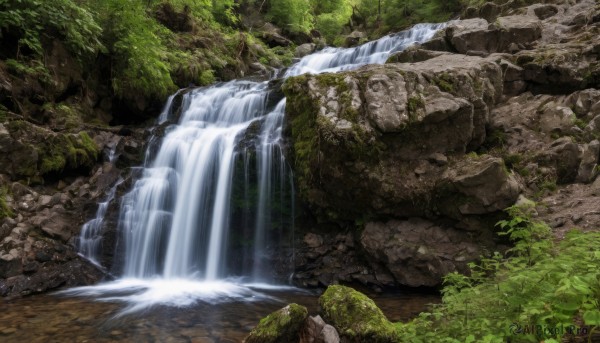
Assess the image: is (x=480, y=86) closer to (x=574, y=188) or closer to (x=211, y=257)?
(x=574, y=188)

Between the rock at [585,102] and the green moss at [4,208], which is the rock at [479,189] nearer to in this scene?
the rock at [585,102]

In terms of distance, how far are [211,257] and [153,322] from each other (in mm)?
2810

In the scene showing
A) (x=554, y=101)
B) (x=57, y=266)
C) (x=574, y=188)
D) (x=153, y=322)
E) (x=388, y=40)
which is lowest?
(x=153, y=322)

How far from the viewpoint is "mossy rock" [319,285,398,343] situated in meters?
3.78

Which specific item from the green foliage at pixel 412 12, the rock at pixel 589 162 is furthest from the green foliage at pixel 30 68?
the green foliage at pixel 412 12

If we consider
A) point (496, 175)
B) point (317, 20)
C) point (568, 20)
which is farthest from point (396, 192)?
point (317, 20)

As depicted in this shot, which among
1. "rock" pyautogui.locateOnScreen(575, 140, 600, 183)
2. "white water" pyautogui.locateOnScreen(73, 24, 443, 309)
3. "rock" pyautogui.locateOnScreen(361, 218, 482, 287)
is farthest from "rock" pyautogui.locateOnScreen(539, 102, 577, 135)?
"white water" pyautogui.locateOnScreen(73, 24, 443, 309)

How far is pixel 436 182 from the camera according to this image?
6863 millimetres

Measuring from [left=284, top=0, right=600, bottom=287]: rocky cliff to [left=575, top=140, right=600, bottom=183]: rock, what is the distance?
18mm

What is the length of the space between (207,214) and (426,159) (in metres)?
4.68

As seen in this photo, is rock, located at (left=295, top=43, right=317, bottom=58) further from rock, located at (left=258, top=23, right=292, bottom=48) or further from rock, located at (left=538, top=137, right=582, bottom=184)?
rock, located at (left=538, top=137, right=582, bottom=184)

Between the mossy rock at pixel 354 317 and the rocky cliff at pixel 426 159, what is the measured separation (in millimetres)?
2826

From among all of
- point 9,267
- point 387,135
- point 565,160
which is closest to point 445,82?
point 387,135

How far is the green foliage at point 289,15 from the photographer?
23.6 m
